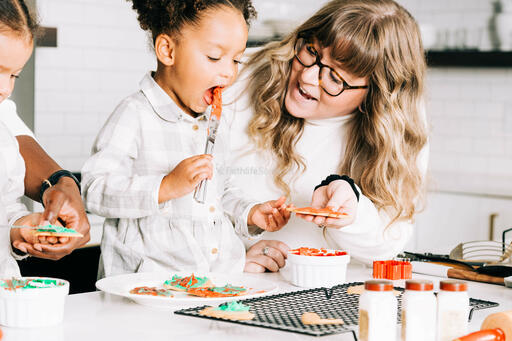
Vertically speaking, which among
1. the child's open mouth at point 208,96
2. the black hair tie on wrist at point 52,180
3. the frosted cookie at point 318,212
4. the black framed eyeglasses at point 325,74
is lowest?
the frosted cookie at point 318,212

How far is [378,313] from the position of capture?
1.23 m

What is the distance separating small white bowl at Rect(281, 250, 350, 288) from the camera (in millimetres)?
1801

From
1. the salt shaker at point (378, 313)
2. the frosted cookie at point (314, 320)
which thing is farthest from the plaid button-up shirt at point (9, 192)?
the salt shaker at point (378, 313)

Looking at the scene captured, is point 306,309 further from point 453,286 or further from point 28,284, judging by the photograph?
point 28,284

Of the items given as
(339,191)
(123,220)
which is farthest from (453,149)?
(123,220)

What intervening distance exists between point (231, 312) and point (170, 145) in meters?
0.79

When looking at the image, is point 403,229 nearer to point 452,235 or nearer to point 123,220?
point 123,220

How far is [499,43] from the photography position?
188 inches

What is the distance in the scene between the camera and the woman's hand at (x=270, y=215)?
2088mm

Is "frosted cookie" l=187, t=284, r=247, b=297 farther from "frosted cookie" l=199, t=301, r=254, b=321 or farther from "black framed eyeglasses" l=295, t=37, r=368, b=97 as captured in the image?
"black framed eyeglasses" l=295, t=37, r=368, b=97

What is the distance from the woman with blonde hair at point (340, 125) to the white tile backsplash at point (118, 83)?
47.6 inches

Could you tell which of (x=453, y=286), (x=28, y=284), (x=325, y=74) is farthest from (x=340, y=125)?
(x=28, y=284)

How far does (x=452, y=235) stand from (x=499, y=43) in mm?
1346

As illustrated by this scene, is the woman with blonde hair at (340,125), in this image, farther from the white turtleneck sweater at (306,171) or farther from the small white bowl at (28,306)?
the small white bowl at (28,306)
